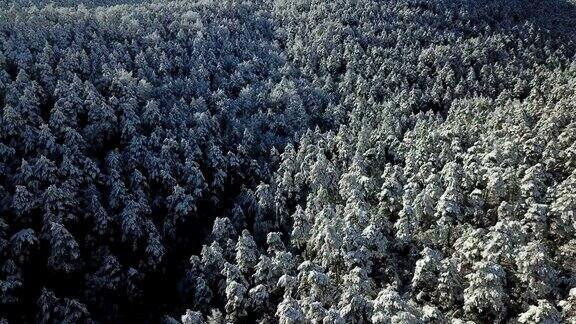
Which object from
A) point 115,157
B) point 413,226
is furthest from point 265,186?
point 413,226

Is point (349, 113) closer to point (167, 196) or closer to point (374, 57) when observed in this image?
point (374, 57)

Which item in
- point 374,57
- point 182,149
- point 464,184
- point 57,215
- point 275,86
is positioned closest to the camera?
point 464,184

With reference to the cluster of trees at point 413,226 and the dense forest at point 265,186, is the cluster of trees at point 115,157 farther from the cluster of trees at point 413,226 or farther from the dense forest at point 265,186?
the cluster of trees at point 413,226

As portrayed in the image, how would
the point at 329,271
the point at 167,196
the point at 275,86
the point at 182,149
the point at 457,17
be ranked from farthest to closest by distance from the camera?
1. the point at 457,17
2. the point at 275,86
3. the point at 182,149
4. the point at 167,196
5. the point at 329,271

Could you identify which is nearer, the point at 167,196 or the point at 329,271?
the point at 329,271

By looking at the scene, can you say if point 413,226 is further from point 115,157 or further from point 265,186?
point 115,157

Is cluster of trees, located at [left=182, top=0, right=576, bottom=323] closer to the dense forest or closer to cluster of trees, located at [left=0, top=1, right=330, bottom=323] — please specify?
the dense forest

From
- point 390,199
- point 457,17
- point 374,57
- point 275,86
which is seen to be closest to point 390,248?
point 390,199

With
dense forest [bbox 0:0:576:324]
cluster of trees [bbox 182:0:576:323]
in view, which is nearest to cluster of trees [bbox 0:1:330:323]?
dense forest [bbox 0:0:576:324]
